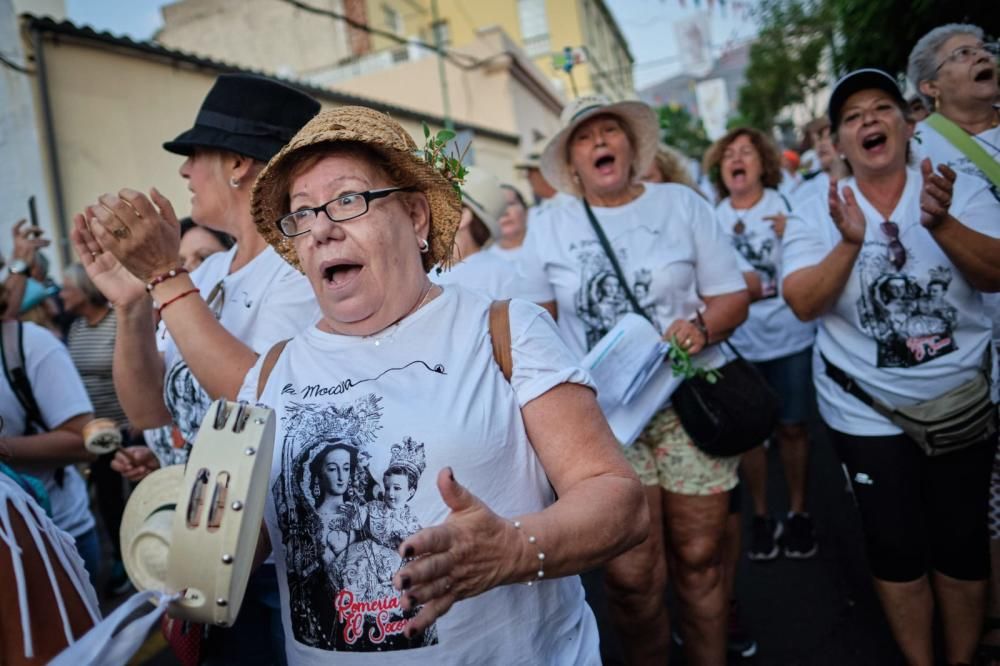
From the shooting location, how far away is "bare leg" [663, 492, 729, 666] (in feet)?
9.41

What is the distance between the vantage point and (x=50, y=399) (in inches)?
119

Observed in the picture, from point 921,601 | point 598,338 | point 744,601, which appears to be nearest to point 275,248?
point 598,338

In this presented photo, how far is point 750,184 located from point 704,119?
16.7 m

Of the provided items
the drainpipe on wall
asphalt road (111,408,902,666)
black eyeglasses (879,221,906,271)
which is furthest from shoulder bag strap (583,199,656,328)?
the drainpipe on wall

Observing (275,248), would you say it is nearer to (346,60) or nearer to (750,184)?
(750,184)

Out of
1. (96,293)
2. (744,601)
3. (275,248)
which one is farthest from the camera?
(96,293)

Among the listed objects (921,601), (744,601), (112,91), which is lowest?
(744,601)

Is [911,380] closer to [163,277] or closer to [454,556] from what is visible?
[454,556]

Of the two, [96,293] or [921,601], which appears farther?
[96,293]

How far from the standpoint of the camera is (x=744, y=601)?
152 inches

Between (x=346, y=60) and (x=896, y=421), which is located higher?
(x=346, y=60)

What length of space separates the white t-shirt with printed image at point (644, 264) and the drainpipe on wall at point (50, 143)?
631 centimetres

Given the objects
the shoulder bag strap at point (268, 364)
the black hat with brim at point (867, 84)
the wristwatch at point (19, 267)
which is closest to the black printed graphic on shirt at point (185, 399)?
the shoulder bag strap at point (268, 364)

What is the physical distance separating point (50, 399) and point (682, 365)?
8.45 ft
